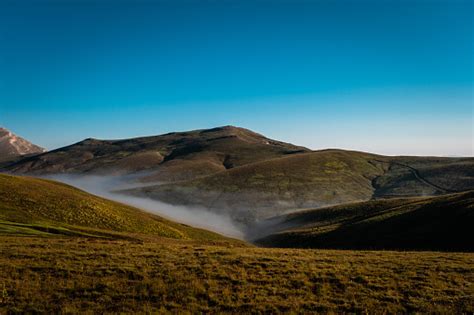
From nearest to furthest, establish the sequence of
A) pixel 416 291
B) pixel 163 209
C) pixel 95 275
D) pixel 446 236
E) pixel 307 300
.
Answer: pixel 307 300 → pixel 416 291 → pixel 95 275 → pixel 446 236 → pixel 163 209

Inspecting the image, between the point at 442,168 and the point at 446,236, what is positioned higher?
the point at 442,168

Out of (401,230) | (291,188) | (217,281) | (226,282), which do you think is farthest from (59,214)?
(291,188)

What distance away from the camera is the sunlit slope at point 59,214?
168 feet

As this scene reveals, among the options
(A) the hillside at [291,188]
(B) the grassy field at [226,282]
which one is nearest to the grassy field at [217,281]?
(B) the grassy field at [226,282]

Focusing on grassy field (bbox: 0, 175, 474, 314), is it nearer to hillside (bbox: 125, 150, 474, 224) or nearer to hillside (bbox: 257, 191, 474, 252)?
hillside (bbox: 257, 191, 474, 252)

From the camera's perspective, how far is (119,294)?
18.8 metres

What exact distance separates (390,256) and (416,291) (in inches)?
425

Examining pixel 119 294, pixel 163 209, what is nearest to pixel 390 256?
pixel 119 294

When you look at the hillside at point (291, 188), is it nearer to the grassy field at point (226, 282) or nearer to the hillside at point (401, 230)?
the hillside at point (401, 230)

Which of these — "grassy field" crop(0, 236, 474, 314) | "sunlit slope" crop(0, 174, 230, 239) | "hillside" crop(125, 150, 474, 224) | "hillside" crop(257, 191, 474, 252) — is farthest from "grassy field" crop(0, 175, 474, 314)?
"hillside" crop(125, 150, 474, 224)

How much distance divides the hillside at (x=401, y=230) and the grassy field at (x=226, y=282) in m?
24.2

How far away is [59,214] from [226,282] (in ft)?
159

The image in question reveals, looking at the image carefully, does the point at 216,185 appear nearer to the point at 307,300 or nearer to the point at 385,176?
the point at 385,176

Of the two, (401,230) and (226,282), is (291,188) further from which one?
(226,282)
